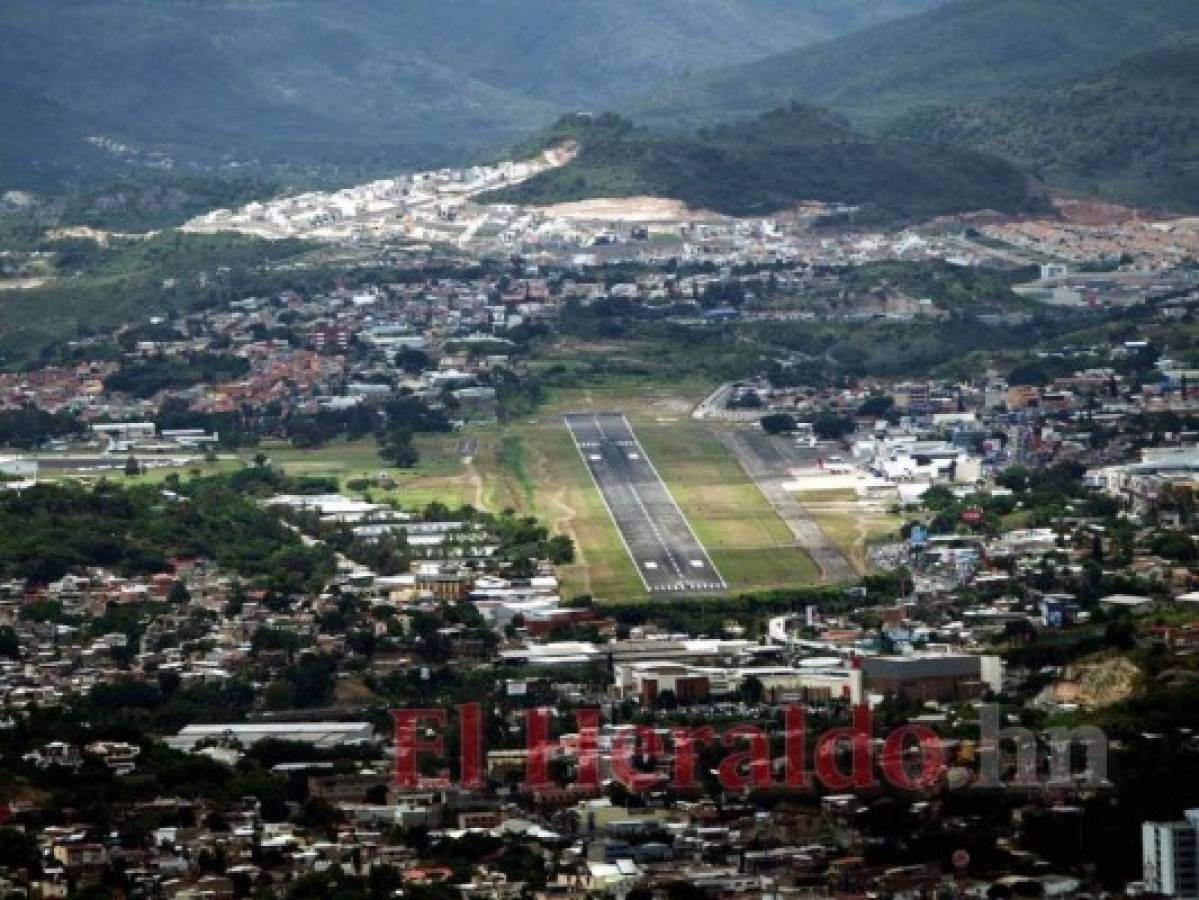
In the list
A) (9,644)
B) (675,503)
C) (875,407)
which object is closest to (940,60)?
(875,407)

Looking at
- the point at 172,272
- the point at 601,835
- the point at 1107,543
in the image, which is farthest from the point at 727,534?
the point at 172,272

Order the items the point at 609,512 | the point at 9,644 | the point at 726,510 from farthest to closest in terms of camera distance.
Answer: the point at 609,512 < the point at 726,510 < the point at 9,644

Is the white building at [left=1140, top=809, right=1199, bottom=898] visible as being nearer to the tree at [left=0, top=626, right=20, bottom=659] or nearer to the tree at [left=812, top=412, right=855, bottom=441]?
the tree at [left=0, top=626, right=20, bottom=659]

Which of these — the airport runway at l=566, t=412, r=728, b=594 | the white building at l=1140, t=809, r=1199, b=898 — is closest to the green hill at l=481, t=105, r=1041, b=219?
the airport runway at l=566, t=412, r=728, b=594

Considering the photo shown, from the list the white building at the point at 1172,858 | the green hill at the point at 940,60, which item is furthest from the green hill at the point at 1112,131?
the white building at the point at 1172,858

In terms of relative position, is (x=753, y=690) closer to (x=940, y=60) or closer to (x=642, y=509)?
(x=642, y=509)

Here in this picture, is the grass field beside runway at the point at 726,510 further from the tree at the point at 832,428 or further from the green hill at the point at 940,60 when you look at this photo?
the green hill at the point at 940,60
